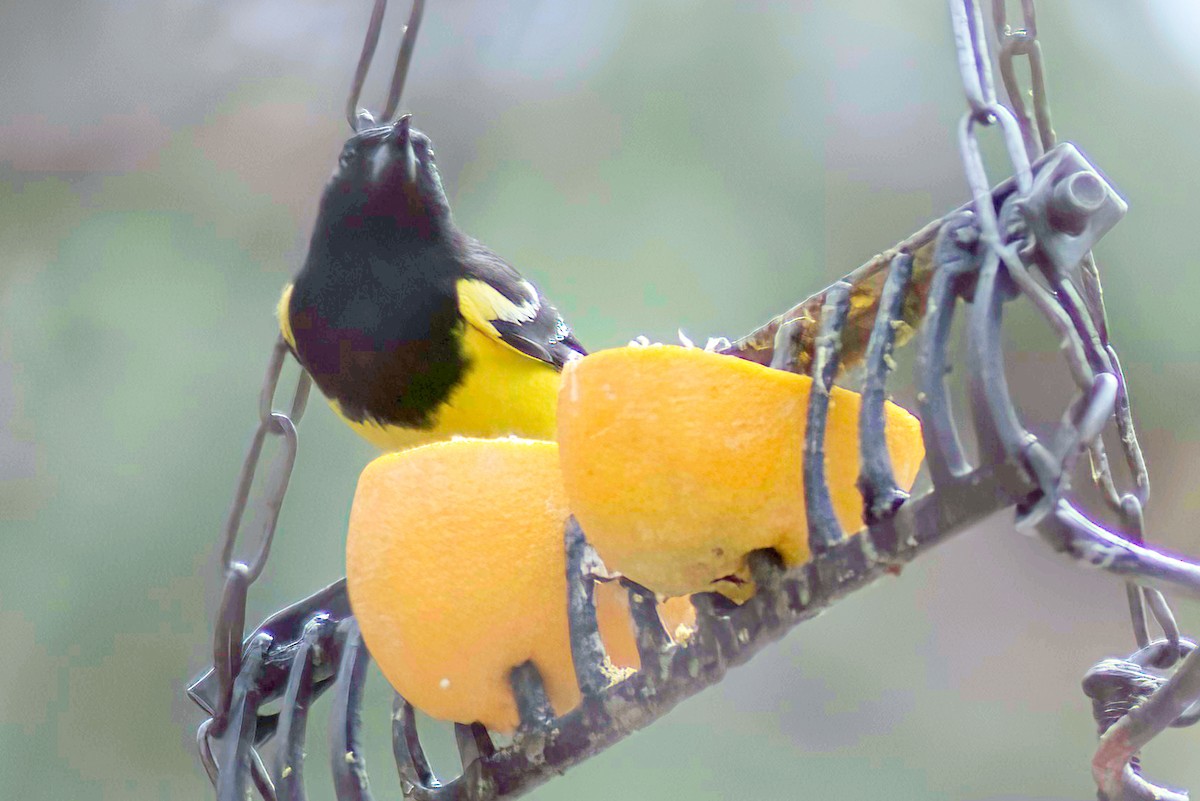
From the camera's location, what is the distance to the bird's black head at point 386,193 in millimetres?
1028

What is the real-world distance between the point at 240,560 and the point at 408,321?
30 centimetres

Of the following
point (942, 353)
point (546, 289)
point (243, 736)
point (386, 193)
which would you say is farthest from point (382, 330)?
point (546, 289)

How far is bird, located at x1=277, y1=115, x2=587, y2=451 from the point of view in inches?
36.2

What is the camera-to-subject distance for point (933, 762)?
2.45 metres

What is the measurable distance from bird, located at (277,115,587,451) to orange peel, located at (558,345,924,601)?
0.44 m

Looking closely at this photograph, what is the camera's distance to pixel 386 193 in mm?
1037

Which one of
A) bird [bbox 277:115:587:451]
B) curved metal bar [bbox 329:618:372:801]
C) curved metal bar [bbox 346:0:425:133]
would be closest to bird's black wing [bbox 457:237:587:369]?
bird [bbox 277:115:587:451]

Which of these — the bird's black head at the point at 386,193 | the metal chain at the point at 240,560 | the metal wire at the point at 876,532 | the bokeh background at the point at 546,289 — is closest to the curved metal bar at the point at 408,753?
the metal wire at the point at 876,532

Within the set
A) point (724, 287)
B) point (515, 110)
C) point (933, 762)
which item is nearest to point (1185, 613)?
point (933, 762)

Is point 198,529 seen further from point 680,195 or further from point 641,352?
point 641,352

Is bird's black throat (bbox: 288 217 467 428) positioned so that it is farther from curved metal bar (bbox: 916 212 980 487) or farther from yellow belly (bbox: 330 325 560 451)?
curved metal bar (bbox: 916 212 980 487)

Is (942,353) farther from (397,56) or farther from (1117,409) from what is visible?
(397,56)

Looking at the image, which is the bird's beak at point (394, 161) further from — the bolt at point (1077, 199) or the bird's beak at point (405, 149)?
the bolt at point (1077, 199)

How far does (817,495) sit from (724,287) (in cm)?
215
